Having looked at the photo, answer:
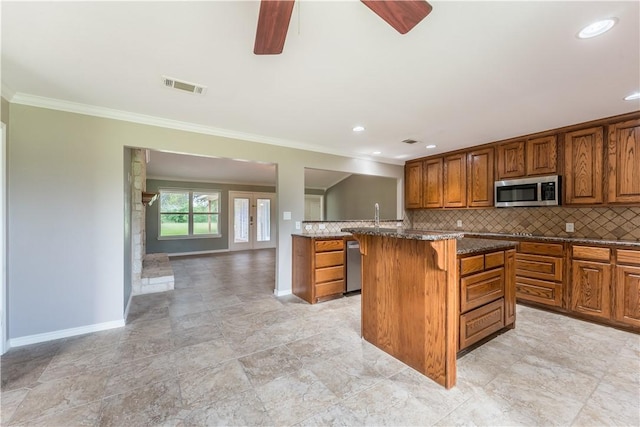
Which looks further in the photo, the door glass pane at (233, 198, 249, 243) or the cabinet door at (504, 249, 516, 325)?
the door glass pane at (233, 198, 249, 243)

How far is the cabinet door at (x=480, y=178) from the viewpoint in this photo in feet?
13.5

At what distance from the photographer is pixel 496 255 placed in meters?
2.43

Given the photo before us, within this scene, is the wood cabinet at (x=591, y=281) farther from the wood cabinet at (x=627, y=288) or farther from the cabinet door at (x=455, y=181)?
the cabinet door at (x=455, y=181)

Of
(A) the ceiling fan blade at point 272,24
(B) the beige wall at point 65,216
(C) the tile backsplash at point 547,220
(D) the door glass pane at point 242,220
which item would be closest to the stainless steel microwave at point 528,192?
(C) the tile backsplash at point 547,220

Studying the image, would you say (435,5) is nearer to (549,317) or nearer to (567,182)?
(567,182)

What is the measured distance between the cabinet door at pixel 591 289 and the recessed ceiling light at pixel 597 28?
250 cm

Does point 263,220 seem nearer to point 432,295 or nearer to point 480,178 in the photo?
point 480,178

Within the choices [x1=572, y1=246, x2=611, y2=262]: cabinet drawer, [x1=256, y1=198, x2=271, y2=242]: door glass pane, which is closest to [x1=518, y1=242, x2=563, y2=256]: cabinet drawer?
[x1=572, y1=246, x2=611, y2=262]: cabinet drawer

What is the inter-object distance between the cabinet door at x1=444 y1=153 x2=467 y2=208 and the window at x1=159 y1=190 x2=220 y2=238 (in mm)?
6519

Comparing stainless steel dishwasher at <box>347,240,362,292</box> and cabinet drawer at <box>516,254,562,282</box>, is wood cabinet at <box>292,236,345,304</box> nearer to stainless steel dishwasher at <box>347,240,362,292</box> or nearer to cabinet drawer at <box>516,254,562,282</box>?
stainless steel dishwasher at <box>347,240,362,292</box>

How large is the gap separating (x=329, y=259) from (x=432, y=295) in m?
1.92

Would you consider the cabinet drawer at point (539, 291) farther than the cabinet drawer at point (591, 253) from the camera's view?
Yes

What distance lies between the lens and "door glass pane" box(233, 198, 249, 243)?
28.2 feet

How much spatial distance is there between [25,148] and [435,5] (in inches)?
140
